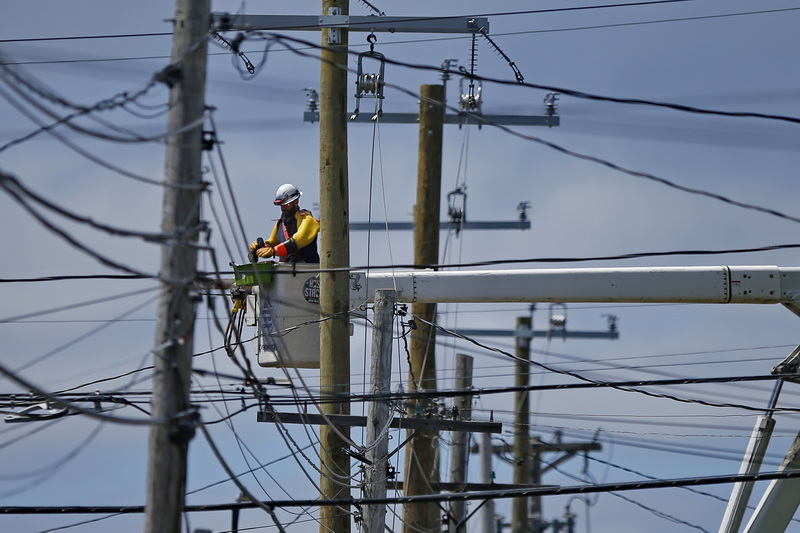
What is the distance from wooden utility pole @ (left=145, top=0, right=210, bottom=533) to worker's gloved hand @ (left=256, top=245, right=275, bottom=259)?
566cm

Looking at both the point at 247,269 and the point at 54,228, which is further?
the point at 247,269

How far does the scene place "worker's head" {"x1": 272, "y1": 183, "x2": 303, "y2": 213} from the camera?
603 inches

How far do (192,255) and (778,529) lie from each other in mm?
7914

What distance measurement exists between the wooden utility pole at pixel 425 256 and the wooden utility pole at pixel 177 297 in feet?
32.8

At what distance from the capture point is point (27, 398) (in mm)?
13328

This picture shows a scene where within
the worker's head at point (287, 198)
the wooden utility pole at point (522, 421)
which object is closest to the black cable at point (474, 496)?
the worker's head at point (287, 198)

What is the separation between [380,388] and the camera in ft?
46.1

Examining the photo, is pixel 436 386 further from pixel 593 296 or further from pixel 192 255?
pixel 192 255

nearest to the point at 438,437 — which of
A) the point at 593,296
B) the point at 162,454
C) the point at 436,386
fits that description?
the point at 436,386

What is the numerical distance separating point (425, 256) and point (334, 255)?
6.00m

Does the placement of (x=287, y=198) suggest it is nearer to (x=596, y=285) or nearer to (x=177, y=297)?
(x=596, y=285)

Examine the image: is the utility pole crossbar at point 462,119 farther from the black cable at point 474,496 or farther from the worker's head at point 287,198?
the black cable at point 474,496

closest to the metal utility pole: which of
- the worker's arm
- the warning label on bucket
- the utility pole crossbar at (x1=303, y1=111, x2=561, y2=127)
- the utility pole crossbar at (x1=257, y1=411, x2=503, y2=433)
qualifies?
the utility pole crossbar at (x1=257, y1=411, x2=503, y2=433)

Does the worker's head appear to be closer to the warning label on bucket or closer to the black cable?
the warning label on bucket
